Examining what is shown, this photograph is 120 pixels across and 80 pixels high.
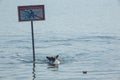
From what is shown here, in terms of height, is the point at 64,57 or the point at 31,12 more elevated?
the point at 31,12

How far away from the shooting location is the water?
22.0 meters

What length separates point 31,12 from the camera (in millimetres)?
22359

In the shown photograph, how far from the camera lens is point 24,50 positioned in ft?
99.0

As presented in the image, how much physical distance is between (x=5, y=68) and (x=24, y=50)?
240 inches

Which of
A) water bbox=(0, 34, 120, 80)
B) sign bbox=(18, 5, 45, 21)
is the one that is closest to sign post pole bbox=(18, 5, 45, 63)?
sign bbox=(18, 5, 45, 21)

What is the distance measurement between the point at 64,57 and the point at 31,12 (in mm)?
5469

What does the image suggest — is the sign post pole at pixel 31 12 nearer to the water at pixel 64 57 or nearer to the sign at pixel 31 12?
the sign at pixel 31 12

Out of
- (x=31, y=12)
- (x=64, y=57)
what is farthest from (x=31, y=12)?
(x=64, y=57)

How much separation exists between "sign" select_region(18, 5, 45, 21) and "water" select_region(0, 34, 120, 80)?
7.81 ft

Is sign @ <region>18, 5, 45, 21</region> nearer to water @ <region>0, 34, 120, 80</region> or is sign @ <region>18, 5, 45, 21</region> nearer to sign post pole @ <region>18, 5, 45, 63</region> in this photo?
sign post pole @ <region>18, 5, 45, 63</region>

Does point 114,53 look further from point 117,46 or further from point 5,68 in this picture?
point 5,68

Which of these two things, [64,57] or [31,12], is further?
[64,57]

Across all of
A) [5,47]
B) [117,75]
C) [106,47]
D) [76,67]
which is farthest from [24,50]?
[117,75]

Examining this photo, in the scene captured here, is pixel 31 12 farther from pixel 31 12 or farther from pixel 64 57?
Answer: pixel 64 57
